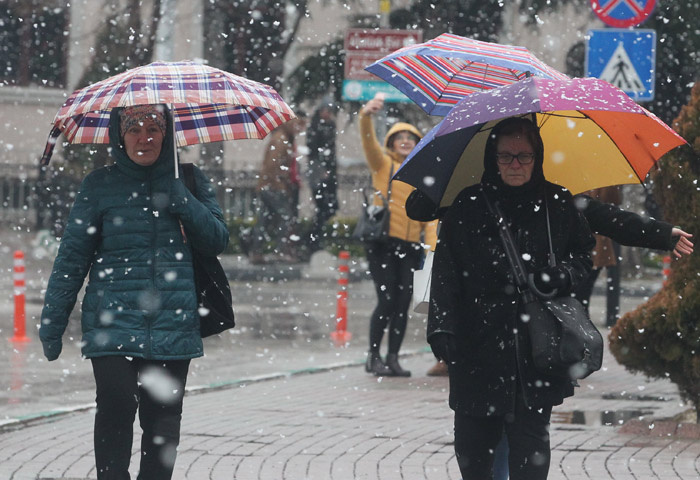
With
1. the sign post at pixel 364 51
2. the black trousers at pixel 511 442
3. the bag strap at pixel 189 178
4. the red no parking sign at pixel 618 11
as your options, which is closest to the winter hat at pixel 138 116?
the bag strap at pixel 189 178

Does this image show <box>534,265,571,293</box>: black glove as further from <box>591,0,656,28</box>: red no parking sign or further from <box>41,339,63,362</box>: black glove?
<box>591,0,656,28</box>: red no parking sign

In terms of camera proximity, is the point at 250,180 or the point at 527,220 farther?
the point at 250,180

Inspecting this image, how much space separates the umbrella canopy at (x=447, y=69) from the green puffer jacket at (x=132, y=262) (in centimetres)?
112

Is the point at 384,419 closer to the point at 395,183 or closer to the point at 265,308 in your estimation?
the point at 395,183

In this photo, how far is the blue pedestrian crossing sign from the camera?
11.5 m

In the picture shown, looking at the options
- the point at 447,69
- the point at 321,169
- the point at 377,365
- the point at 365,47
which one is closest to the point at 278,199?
the point at 321,169

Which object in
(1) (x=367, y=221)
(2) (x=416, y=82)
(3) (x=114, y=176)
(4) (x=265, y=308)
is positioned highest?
(2) (x=416, y=82)

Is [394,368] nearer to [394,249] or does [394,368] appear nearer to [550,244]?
[394,249]

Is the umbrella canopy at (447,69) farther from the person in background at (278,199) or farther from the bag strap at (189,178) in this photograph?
the person in background at (278,199)

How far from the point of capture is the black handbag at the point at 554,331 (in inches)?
199

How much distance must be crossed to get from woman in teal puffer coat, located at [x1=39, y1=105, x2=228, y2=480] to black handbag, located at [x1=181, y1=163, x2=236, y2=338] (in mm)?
73

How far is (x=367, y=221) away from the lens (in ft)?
33.9

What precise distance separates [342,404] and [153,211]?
3894 mm

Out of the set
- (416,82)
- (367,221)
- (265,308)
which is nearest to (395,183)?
(367,221)
